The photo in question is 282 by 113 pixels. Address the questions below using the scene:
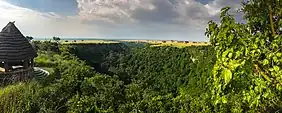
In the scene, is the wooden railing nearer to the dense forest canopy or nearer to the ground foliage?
the dense forest canopy

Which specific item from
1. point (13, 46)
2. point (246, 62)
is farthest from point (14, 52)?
point (246, 62)

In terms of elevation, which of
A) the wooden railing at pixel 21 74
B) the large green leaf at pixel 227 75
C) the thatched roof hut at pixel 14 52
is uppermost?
the large green leaf at pixel 227 75

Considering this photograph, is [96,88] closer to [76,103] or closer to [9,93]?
[76,103]

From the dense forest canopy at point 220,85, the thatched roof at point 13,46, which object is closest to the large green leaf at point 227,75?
the dense forest canopy at point 220,85

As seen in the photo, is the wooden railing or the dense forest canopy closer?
the dense forest canopy

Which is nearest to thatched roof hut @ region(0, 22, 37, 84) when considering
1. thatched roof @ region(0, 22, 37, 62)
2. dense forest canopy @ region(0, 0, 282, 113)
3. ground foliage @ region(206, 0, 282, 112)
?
thatched roof @ region(0, 22, 37, 62)

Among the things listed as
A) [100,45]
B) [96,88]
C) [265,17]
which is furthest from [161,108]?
[100,45]

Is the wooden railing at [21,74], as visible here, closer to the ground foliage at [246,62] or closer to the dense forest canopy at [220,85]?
the dense forest canopy at [220,85]

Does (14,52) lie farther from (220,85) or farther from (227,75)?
(227,75)

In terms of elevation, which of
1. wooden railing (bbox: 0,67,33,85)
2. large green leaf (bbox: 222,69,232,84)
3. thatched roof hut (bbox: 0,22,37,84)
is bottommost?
wooden railing (bbox: 0,67,33,85)
